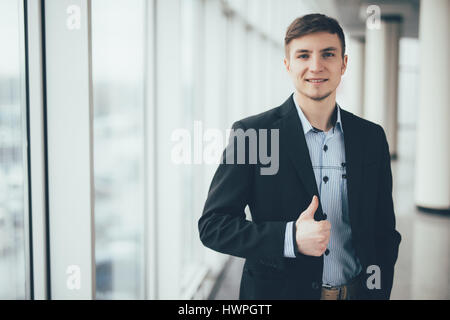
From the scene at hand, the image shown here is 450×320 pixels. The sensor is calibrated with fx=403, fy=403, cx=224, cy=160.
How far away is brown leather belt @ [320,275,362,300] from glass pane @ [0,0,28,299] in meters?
1.22

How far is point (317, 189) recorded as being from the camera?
1388 mm

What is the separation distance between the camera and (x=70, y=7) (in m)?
1.63

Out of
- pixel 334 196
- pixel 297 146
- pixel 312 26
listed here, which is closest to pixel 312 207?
pixel 334 196

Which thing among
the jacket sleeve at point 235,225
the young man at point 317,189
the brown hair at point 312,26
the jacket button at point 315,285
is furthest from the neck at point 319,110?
the jacket button at point 315,285

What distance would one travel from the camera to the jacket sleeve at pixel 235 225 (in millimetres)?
1330

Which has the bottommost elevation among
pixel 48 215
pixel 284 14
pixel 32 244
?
pixel 32 244

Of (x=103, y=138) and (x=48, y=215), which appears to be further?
(x=103, y=138)

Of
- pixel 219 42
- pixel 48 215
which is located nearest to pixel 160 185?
pixel 48 215

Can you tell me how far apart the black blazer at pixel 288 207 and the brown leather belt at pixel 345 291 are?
0.09ft

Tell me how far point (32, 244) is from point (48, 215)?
135 mm

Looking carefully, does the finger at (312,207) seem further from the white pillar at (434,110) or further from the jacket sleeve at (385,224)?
the white pillar at (434,110)
